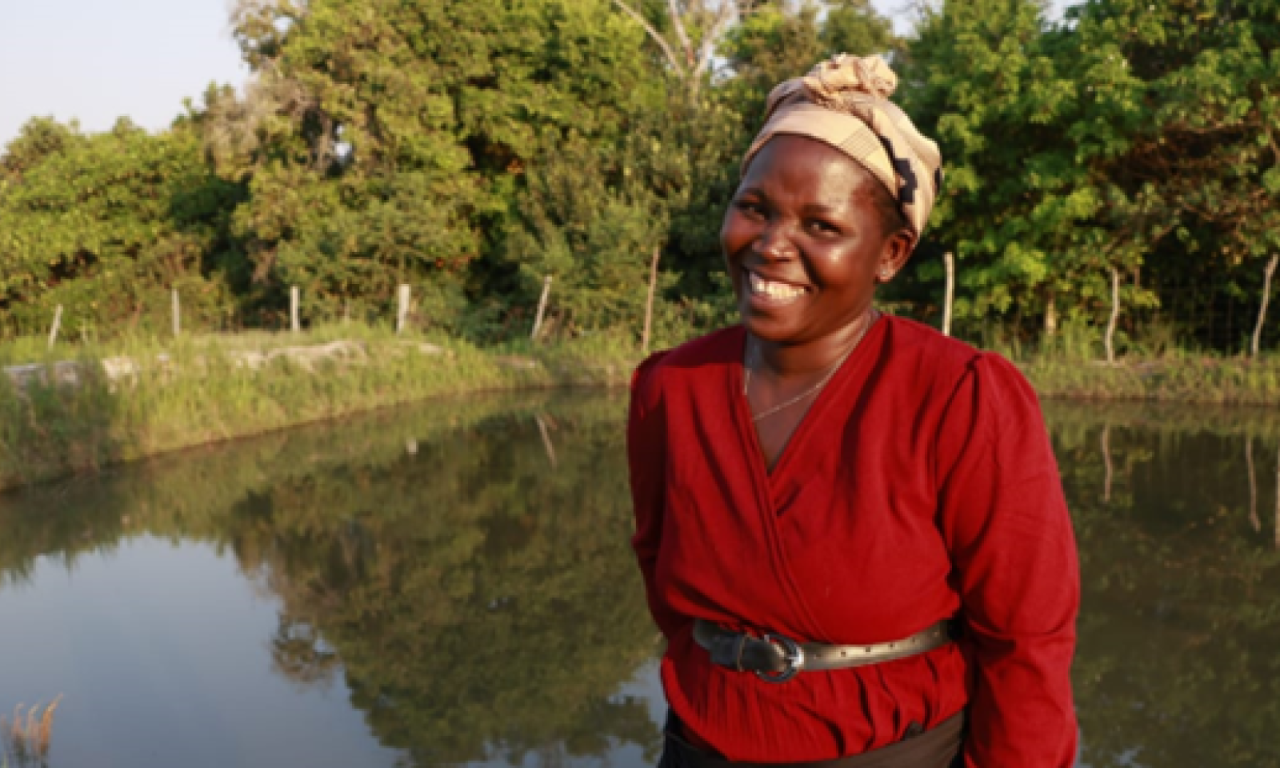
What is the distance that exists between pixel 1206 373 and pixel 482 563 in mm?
9082

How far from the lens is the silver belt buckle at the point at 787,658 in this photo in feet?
3.87

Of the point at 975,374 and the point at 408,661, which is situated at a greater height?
the point at 975,374

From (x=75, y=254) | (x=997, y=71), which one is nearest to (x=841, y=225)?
A: (x=997, y=71)

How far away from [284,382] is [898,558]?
10128mm

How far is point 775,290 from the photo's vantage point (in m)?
1.22

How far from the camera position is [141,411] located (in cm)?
845

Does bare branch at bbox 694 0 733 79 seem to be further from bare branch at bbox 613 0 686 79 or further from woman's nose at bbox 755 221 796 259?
woman's nose at bbox 755 221 796 259

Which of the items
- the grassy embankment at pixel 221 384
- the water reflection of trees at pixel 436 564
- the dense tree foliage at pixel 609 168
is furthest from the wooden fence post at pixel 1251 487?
the grassy embankment at pixel 221 384

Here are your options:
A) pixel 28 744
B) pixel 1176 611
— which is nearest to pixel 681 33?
pixel 1176 611

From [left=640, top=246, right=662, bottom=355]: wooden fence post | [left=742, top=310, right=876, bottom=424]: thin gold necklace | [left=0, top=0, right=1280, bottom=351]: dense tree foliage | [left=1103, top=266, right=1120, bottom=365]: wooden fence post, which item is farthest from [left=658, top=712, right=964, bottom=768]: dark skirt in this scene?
[left=640, top=246, right=662, bottom=355]: wooden fence post

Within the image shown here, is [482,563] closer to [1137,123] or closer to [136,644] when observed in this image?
[136,644]

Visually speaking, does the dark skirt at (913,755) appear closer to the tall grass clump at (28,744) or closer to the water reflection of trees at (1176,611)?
the water reflection of trees at (1176,611)

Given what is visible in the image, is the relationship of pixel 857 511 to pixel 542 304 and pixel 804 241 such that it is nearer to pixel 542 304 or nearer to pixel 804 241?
pixel 804 241

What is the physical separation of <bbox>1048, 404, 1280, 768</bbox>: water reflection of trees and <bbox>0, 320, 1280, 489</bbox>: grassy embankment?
3.61 metres
